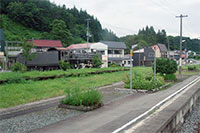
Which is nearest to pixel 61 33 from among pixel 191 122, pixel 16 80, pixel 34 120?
pixel 16 80

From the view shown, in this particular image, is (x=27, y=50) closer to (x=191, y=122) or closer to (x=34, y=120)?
(x=34, y=120)

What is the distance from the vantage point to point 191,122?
30.6ft

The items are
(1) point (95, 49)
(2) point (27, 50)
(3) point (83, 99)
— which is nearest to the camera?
(3) point (83, 99)

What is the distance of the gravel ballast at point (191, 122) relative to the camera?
8109mm

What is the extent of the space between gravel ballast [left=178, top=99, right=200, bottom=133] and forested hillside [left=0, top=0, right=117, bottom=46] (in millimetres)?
53553

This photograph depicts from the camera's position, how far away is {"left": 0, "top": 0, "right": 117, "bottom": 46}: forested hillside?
6375 centimetres

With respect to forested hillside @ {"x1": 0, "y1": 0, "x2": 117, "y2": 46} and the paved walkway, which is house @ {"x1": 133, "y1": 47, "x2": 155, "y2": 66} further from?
the paved walkway

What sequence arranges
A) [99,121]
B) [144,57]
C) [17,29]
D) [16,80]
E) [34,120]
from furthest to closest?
[17,29], [144,57], [16,80], [34,120], [99,121]

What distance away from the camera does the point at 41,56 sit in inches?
1026

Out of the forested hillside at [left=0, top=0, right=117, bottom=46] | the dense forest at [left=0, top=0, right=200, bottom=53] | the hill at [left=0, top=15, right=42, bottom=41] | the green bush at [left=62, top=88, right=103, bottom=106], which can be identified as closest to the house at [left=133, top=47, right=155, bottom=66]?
the dense forest at [left=0, top=0, right=200, bottom=53]

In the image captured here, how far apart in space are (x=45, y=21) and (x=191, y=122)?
7560 centimetres

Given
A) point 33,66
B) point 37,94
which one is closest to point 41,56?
point 33,66

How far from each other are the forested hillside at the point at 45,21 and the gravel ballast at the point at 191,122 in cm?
5355

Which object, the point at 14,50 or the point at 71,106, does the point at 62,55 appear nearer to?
the point at 14,50
